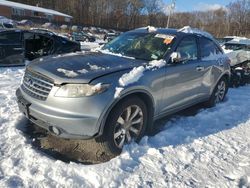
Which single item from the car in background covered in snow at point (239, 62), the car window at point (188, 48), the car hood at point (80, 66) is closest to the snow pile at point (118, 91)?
the car hood at point (80, 66)

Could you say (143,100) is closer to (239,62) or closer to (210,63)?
(210,63)

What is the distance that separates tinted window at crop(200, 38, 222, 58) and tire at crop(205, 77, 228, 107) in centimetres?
74

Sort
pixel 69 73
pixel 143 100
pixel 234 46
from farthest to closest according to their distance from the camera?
pixel 234 46
pixel 143 100
pixel 69 73

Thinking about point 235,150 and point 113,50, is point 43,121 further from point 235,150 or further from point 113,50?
point 235,150

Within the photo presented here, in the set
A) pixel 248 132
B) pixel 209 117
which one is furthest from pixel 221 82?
pixel 248 132

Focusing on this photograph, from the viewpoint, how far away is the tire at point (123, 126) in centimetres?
413

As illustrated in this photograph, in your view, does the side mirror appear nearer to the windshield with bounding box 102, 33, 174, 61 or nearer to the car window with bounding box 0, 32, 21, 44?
the windshield with bounding box 102, 33, 174, 61

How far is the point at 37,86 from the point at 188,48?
2.89m

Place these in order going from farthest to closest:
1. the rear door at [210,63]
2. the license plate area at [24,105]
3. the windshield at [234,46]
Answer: the windshield at [234,46] → the rear door at [210,63] → the license plate area at [24,105]

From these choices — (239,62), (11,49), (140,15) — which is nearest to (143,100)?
(11,49)

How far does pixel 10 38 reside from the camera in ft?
32.0

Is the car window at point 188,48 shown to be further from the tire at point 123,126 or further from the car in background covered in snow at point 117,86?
the tire at point 123,126

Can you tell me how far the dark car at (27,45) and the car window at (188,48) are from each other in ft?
19.6

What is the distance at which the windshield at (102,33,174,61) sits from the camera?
5.19m
